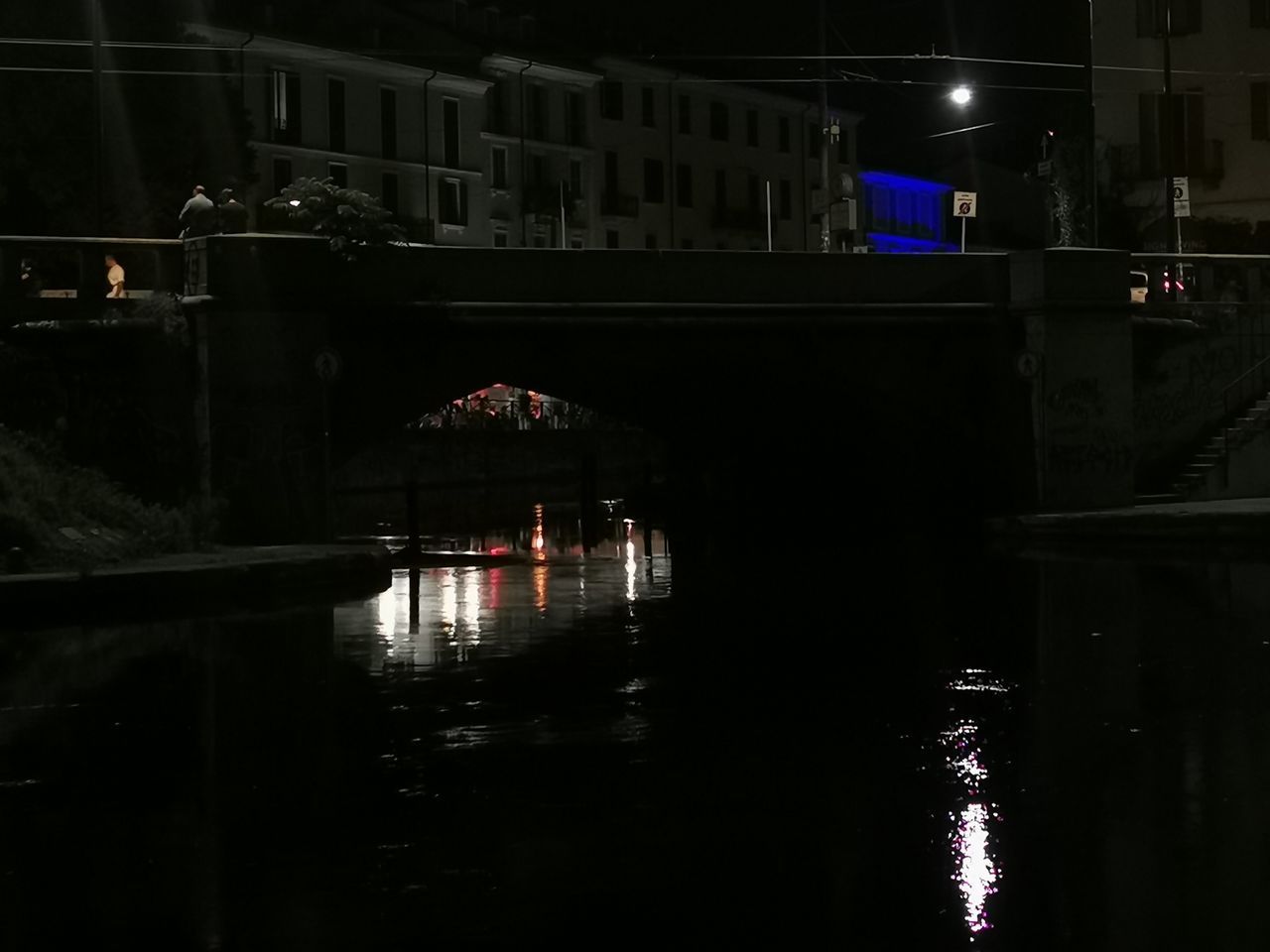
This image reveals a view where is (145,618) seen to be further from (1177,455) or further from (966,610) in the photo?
(1177,455)

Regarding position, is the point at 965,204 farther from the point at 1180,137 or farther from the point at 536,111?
the point at 536,111

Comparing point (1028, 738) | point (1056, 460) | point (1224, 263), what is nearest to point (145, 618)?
point (1028, 738)

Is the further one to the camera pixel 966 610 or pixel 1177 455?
pixel 1177 455

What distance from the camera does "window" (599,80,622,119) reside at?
82.0 m

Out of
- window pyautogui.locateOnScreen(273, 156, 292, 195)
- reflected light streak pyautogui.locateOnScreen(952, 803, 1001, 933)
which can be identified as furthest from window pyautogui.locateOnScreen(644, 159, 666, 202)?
reflected light streak pyautogui.locateOnScreen(952, 803, 1001, 933)

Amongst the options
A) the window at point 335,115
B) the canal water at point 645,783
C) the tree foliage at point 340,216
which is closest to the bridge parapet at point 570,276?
the tree foliage at point 340,216

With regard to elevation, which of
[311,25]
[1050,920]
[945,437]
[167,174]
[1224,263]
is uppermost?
[311,25]

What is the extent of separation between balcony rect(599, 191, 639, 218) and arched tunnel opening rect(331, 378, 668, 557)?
32.8 feet

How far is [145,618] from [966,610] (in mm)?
8459

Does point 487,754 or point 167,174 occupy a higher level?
point 167,174

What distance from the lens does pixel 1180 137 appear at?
200 feet

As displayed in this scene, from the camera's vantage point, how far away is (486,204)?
78562mm

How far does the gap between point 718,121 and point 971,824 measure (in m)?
77.7

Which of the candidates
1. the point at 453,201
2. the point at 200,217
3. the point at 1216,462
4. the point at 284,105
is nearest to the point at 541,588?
the point at 200,217
